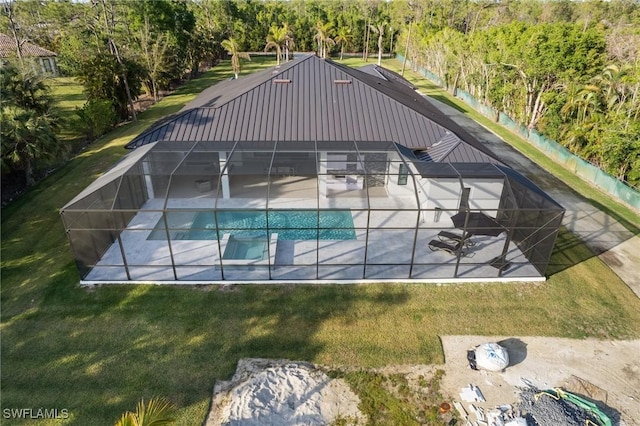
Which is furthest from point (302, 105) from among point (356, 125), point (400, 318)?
point (400, 318)

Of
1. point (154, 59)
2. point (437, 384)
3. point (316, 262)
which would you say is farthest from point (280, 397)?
point (154, 59)

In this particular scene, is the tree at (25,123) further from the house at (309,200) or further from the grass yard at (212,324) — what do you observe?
the grass yard at (212,324)

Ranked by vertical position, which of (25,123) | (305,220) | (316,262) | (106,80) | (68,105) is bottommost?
(316,262)

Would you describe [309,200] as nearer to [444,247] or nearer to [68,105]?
[444,247]

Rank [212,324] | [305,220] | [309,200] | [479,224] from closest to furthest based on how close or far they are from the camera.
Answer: [212,324]
[479,224]
[305,220]
[309,200]

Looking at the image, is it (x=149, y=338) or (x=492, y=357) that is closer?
(x=492, y=357)

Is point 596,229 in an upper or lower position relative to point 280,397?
upper

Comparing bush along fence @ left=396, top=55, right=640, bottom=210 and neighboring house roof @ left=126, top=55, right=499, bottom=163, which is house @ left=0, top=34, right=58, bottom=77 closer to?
neighboring house roof @ left=126, top=55, right=499, bottom=163
